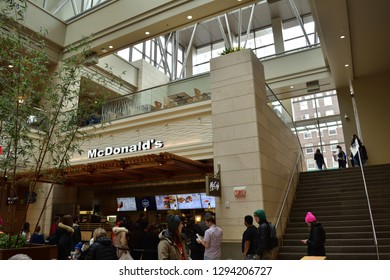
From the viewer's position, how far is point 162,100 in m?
11.4

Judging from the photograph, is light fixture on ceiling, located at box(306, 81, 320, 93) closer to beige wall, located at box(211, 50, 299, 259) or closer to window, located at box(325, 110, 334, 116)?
beige wall, located at box(211, 50, 299, 259)

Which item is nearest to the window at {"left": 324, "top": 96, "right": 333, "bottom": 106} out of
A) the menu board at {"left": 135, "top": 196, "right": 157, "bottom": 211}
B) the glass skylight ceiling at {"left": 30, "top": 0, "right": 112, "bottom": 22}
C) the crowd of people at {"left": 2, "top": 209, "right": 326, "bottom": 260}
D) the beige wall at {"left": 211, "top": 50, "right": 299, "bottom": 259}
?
the beige wall at {"left": 211, "top": 50, "right": 299, "bottom": 259}

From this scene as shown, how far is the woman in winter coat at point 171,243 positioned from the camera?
3210mm

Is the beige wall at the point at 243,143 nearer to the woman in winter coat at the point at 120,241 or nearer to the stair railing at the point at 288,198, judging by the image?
the stair railing at the point at 288,198

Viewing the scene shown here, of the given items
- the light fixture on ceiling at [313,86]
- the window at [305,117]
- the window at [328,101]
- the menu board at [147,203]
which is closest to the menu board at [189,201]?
the menu board at [147,203]

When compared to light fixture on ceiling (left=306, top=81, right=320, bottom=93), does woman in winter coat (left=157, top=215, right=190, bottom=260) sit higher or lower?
lower

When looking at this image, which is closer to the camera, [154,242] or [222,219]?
[154,242]

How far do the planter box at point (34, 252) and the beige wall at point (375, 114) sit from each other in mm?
13452

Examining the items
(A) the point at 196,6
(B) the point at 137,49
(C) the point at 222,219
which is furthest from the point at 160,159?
(B) the point at 137,49

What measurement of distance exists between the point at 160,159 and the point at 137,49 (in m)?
14.7

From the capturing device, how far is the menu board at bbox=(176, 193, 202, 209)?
38.4 ft

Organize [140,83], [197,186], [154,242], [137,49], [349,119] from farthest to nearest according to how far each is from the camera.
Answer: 1. [137,49]
2. [140,83]
3. [349,119]
4. [197,186]
5. [154,242]

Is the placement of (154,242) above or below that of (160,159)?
below
